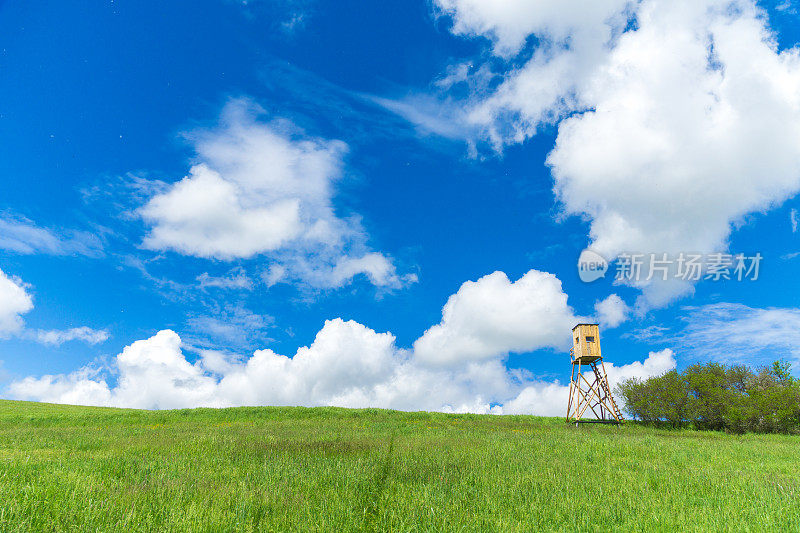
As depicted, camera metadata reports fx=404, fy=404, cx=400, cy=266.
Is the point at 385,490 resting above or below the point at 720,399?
below

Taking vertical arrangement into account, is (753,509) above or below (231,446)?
above

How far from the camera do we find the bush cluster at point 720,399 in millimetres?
27109

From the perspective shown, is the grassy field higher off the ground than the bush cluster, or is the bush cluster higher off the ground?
the bush cluster

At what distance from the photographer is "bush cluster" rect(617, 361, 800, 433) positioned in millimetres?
27109

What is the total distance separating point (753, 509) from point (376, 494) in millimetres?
5630

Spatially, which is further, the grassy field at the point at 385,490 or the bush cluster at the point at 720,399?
the bush cluster at the point at 720,399

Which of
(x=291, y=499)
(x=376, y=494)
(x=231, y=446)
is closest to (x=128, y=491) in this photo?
(x=291, y=499)

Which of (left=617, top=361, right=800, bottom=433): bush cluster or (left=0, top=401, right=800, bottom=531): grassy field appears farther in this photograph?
(left=617, top=361, right=800, bottom=433): bush cluster

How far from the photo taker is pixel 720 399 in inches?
1094

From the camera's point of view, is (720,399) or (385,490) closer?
(385,490)

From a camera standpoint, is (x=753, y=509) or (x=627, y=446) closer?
(x=753, y=509)

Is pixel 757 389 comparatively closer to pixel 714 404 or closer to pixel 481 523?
pixel 714 404

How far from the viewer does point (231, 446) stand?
10.7m

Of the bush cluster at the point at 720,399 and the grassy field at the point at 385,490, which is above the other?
the bush cluster at the point at 720,399
